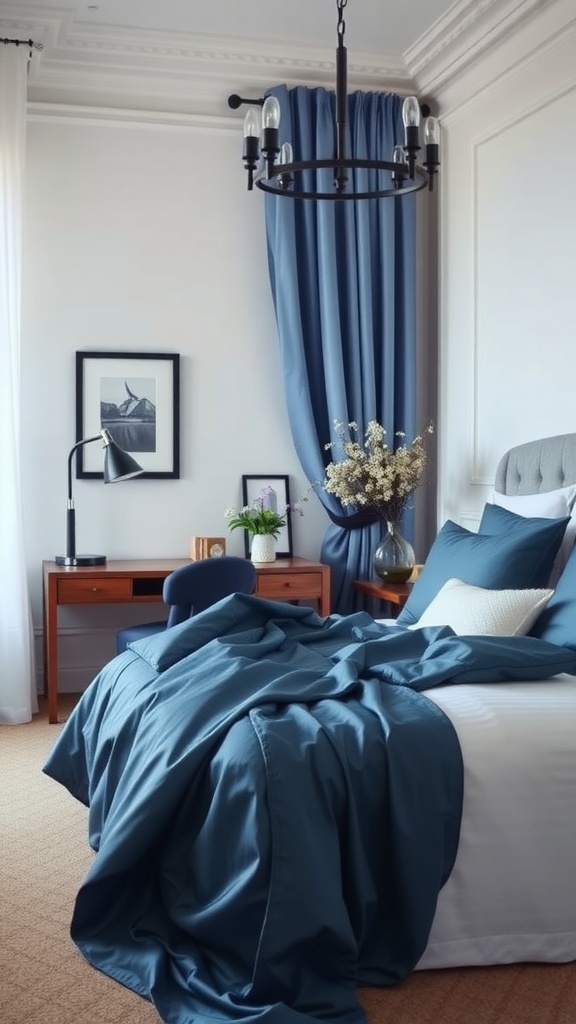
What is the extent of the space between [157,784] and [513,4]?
350 centimetres

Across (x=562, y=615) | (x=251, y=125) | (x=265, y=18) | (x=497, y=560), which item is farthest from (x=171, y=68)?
(x=562, y=615)

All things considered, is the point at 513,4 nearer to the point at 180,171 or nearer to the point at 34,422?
the point at 180,171

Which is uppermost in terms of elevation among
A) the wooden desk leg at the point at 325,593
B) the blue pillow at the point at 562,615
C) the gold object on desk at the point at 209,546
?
the gold object on desk at the point at 209,546

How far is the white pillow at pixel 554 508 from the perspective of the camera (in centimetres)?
360

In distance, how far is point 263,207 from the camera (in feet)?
17.7

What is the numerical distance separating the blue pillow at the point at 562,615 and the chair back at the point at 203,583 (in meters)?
1.20

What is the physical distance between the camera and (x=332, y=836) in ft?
7.41

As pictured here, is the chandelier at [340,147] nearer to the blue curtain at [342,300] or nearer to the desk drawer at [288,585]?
the blue curtain at [342,300]

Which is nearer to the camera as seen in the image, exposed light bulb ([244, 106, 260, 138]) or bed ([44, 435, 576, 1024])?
bed ([44, 435, 576, 1024])

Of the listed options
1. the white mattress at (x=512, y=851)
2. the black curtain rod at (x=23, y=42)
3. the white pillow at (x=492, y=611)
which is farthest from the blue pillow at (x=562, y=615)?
the black curtain rod at (x=23, y=42)

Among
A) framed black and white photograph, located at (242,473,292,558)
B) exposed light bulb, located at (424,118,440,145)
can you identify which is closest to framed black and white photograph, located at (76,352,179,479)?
framed black and white photograph, located at (242,473,292,558)

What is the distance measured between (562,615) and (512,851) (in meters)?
0.97

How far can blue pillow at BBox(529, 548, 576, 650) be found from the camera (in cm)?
310

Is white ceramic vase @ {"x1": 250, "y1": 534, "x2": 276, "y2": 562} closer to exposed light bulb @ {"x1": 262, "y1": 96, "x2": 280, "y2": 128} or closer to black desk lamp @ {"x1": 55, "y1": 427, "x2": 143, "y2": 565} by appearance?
black desk lamp @ {"x1": 55, "y1": 427, "x2": 143, "y2": 565}
